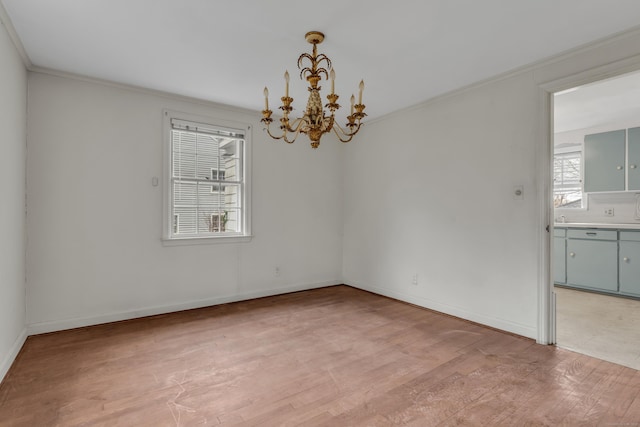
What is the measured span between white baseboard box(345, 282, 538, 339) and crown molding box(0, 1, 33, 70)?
177 inches

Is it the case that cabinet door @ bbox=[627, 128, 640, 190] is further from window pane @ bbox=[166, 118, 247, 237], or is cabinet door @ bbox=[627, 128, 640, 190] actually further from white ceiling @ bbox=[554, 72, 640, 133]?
window pane @ bbox=[166, 118, 247, 237]

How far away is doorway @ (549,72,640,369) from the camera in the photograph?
2.95 meters

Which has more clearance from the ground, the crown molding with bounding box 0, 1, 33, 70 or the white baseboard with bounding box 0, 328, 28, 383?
the crown molding with bounding box 0, 1, 33, 70

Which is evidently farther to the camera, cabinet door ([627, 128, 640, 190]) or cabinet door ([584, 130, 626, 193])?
cabinet door ([584, 130, 626, 193])

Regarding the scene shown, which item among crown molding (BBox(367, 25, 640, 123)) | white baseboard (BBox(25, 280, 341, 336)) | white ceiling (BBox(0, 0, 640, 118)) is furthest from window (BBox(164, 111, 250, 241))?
crown molding (BBox(367, 25, 640, 123))

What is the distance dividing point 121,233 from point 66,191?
24.9 inches

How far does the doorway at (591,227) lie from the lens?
116 inches

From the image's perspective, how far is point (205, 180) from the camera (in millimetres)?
4074

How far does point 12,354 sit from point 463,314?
405 centimetres

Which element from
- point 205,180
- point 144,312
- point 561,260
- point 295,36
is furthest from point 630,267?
point 144,312

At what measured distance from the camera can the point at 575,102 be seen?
395 cm

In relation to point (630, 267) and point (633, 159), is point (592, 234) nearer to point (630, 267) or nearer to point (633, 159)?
point (630, 267)

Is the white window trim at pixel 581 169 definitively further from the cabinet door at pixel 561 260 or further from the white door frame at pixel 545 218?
the white door frame at pixel 545 218

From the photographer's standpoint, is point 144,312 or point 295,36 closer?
point 295,36
